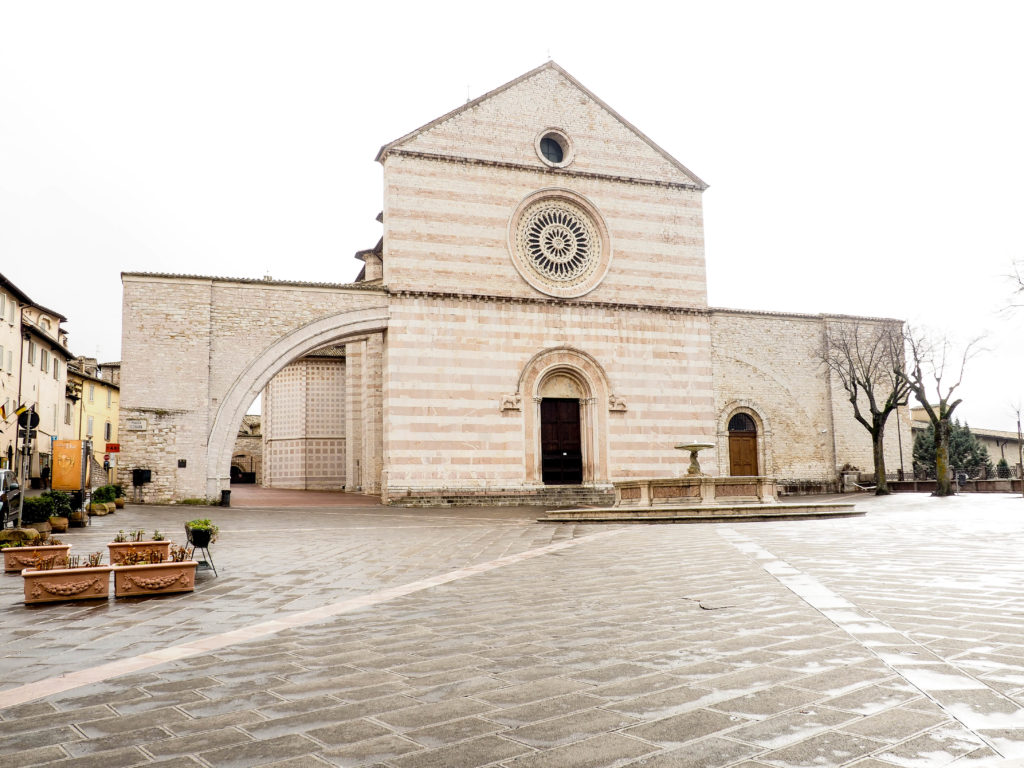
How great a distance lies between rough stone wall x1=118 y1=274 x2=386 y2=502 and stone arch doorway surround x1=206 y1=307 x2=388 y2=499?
0.09 meters

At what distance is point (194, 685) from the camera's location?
4.57 meters

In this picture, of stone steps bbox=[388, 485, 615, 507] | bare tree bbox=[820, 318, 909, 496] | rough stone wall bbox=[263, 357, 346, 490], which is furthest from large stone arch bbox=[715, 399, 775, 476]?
rough stone wall bbox=[263, 357, 346, 490]

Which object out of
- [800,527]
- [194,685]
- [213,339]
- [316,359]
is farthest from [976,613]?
[316,359]

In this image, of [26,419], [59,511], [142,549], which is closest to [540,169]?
[26,419]

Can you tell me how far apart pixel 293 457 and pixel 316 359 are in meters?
4.90

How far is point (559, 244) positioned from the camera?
92.8 feet

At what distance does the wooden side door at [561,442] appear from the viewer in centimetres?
2770

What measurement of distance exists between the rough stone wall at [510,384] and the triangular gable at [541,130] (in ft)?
17.2

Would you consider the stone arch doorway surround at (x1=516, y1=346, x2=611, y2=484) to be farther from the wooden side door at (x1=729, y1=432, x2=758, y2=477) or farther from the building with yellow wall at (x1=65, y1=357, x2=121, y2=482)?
the building with yellow wall at (x1=65, y1=357, x2=121, y2=482)

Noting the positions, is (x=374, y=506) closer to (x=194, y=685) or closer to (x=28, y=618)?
(x=28, y=618)

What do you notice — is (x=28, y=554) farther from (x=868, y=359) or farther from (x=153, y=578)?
(x=868, y=359)

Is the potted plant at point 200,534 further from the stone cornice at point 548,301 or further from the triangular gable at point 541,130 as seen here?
the triangular gable at point 541,130

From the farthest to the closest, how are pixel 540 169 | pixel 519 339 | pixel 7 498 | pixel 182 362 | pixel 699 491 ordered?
pixel 540 169 < pixel 519 339 < pixel 182 362 < pixel 699 491 < pixel 7 498

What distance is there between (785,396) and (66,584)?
1118 inches
